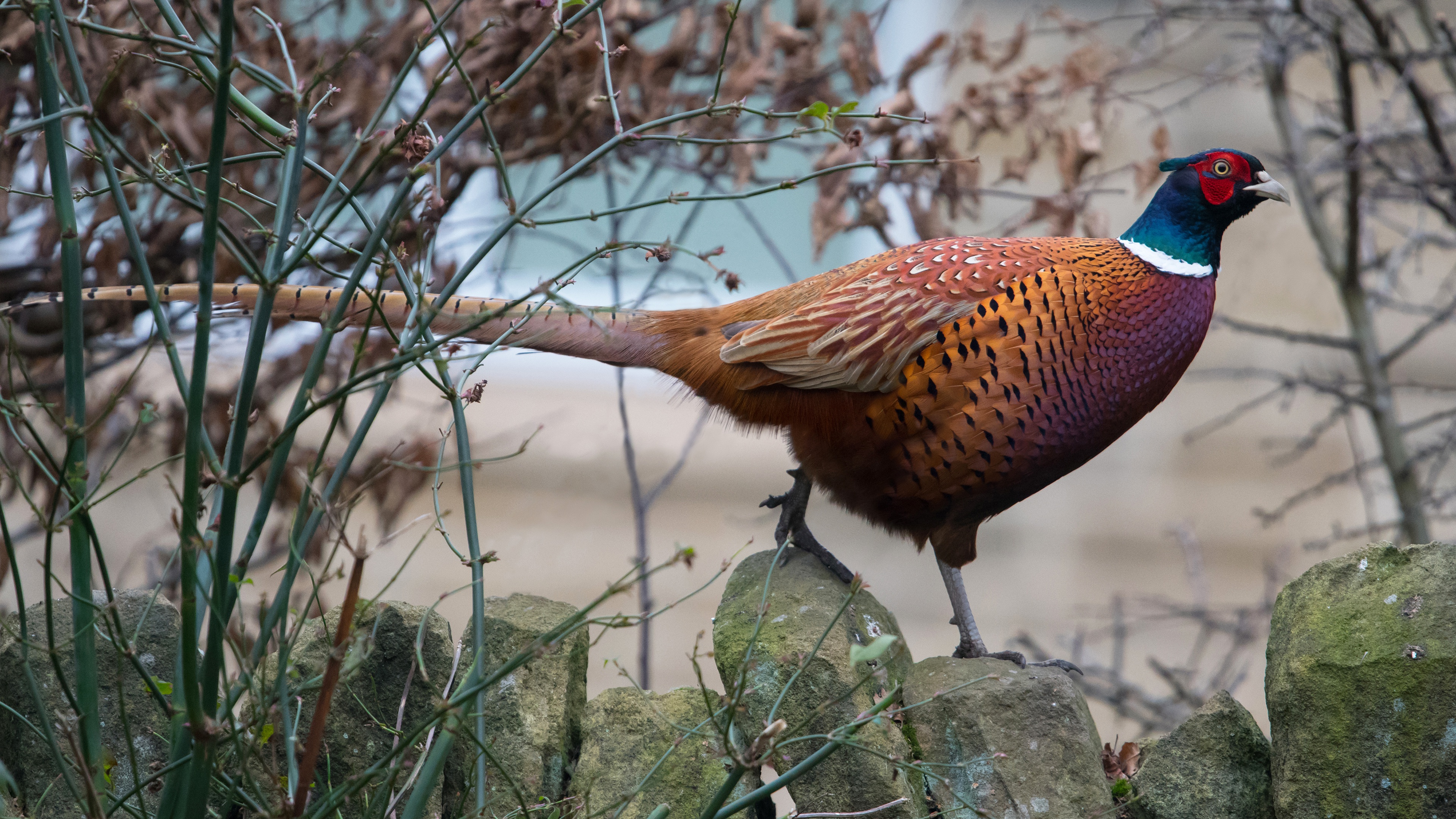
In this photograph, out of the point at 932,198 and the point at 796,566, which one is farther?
the point at 932,198

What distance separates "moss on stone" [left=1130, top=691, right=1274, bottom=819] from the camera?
186 centimetres

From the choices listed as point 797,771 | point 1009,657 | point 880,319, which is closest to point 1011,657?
point 1009,657

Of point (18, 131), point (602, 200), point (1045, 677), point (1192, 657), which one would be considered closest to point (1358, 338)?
point (1192, 657)

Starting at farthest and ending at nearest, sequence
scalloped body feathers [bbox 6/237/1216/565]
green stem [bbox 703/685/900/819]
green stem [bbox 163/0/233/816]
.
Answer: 1. scalloped body feathers [bbox 6/237/1216/565]
2. green stem [bbox 703/685/900/819]
3. green stem [bbox 163/0/233/816]

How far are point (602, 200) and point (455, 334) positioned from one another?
396 cm

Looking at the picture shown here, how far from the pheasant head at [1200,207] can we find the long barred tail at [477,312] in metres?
0.95

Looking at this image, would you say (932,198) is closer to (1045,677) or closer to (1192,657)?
(1045,677)

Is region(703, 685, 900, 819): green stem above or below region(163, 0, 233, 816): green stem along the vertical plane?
below

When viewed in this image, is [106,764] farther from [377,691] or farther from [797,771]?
[797,771]

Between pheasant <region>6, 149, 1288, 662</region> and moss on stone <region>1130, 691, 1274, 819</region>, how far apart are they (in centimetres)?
33

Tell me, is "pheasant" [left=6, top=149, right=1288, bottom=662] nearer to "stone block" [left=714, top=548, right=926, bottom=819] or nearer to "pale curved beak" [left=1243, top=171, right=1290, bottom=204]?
"pale curved beak" [left=1243, top=171, right=1290, bottom=204]

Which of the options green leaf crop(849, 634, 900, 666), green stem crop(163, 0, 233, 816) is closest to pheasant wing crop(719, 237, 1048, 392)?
green leaf crop(849, 634, 900, 666)

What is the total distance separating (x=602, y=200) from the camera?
493cm

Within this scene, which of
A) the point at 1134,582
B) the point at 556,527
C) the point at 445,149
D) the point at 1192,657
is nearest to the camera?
the point at 445,149
